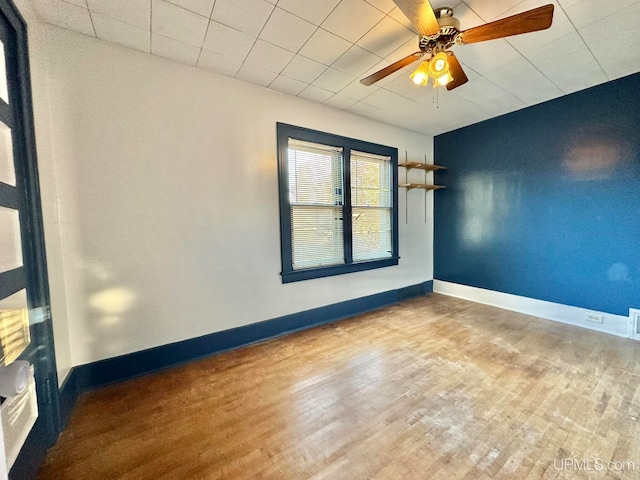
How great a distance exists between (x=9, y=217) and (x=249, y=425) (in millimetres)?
1817

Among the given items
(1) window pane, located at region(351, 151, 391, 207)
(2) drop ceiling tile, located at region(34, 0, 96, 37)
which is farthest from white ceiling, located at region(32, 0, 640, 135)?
(1) window pane, located at region(351, 151, 391, 207)

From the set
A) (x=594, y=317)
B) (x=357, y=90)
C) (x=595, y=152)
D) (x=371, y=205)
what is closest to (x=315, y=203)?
(x=371, y=205)

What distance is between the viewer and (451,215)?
14.6 feet

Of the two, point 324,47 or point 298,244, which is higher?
point 324,47

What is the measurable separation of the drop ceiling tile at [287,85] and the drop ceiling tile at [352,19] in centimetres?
81

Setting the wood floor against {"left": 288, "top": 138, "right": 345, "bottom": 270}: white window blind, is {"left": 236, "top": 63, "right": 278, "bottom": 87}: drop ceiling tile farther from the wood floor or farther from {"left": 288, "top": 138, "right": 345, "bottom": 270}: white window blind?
the wood floor

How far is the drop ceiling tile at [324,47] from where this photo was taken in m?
2.05

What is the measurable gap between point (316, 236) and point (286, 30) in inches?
83.0

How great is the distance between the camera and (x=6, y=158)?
135cm

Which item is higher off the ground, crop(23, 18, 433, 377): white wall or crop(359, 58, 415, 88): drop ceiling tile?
crop(359, 58, 415, 88): drop ceiling tile

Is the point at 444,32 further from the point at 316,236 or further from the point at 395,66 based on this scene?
the point at 316,236

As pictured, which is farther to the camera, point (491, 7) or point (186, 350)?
point (186, 350)

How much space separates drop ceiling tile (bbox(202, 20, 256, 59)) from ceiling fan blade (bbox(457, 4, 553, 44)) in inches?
64.5

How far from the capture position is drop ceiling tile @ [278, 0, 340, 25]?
1.72 m
